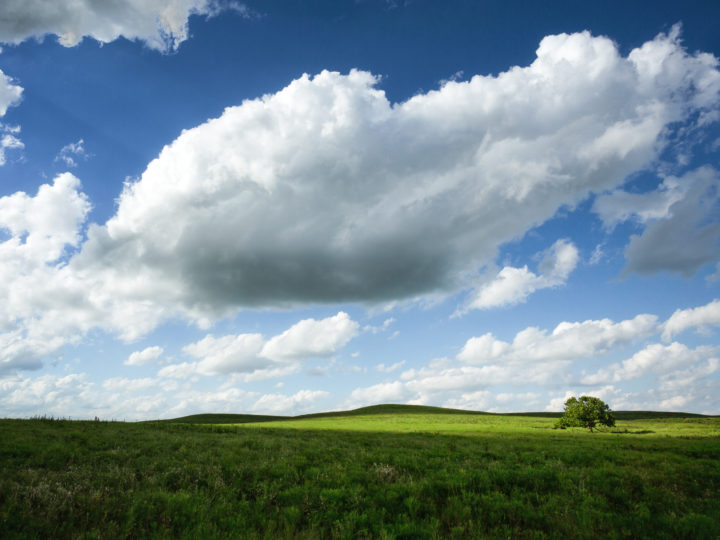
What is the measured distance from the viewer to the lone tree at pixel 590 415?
189ft

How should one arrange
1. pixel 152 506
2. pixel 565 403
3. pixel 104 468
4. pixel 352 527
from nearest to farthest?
pixel 352 527
pixel 152 506
pixel 104 468
pixel 565 403

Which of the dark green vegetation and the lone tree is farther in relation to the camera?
the lone tree

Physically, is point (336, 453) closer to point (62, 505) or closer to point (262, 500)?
point (262, 500)

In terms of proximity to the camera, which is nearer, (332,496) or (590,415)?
(332,496)

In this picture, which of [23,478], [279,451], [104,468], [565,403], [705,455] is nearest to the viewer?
[23,478]

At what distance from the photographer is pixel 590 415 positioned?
2280 inches

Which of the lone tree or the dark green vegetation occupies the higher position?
the dark green vegetation

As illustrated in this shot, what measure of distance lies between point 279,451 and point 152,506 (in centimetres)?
912

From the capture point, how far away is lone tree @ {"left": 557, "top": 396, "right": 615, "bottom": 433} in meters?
57.6

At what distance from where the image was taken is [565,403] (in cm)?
6219

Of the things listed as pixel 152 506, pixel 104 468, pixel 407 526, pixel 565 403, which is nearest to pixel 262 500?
pixel 152 506

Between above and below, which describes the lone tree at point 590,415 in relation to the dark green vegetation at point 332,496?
below

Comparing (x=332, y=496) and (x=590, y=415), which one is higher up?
(x=332, y=496)

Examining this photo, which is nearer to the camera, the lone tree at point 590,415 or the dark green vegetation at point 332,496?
the dark green vegetation at point 332,496
